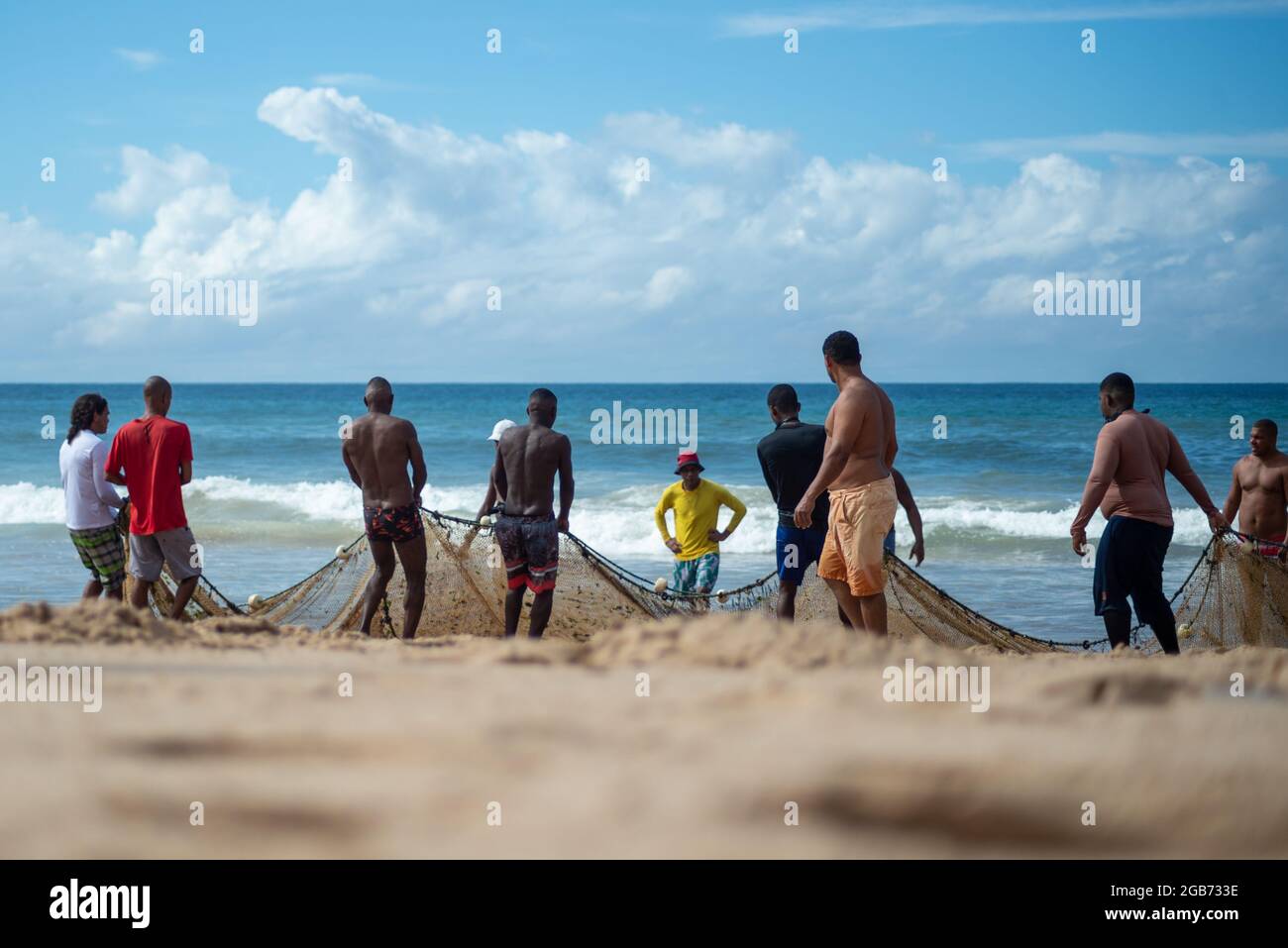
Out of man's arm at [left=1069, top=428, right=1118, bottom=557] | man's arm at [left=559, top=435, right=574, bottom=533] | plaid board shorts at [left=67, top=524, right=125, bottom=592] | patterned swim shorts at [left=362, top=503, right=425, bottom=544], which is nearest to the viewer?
man's arm at [left=1069, top=428, right=1118, bottom=557]

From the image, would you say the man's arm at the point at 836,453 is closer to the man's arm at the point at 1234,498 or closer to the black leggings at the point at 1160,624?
the black leggings at the point at 1160,624

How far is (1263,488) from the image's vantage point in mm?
7438

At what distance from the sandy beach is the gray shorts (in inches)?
138

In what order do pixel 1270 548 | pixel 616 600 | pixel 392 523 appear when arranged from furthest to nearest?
pixel 1270 548 → pixel 616 600 → pixel 392 523

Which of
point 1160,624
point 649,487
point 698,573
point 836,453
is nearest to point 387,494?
point 698,573

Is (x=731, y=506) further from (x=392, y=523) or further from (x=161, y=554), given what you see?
(x=161, y=554)

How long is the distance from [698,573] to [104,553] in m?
3.72

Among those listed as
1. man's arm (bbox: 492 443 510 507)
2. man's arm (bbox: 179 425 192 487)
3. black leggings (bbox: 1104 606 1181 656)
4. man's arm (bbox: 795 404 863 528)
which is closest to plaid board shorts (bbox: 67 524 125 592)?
man's arm (bbox: 179 425 192 487)

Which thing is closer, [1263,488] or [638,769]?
[638,769]

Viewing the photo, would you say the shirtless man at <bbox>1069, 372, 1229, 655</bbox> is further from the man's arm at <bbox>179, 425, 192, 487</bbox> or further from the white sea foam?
the white sea foam

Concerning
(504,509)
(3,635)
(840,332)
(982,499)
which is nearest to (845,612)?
(840,332)

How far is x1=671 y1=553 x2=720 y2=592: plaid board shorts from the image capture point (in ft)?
24.7
